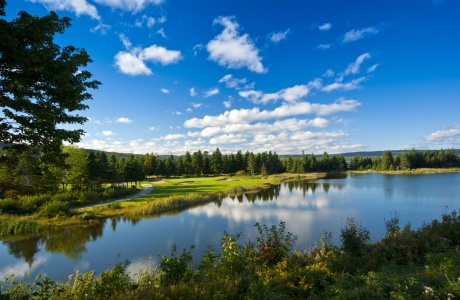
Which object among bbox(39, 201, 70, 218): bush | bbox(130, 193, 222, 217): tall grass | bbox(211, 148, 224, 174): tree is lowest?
bbox(130, 193, 222, 217): tall grass

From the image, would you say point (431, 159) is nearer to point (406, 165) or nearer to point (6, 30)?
point (406, 165)

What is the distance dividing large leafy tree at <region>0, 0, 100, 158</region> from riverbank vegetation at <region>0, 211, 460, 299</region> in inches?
138

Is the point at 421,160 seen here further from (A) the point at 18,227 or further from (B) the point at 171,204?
(A) the point at 18,227

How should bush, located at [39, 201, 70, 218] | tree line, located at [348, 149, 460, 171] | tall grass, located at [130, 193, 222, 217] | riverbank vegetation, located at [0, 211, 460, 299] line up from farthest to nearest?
tree line, located at [348, 149, 460, 171], tall grass, located at [130, 193, 222, 217], bush, located at [39, 201, 70, 218], riverbank vegetation, located at [0, 211, 460, 299]

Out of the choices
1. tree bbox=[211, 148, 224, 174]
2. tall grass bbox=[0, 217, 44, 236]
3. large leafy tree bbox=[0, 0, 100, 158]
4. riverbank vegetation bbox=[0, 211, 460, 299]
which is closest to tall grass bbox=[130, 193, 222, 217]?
tall grass bbox=[0, 217, 44, 236]

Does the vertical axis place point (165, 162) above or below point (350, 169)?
above

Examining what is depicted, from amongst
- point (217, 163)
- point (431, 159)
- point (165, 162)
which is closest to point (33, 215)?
point (165, 162)

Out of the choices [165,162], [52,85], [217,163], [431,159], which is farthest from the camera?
[431,159]

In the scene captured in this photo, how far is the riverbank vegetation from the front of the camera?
4662 mm

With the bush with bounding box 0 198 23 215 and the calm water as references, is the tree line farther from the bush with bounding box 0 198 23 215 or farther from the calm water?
the bush with bounding box 0 198 23 215

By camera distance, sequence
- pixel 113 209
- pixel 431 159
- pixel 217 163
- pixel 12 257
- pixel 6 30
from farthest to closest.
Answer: pixel 431 159 < pixel 217 163 < pixel 113 209 < pixel 12 257 < pixel 6 30

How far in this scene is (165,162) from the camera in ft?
256

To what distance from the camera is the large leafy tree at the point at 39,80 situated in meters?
4.84

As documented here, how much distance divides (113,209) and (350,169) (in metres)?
105
